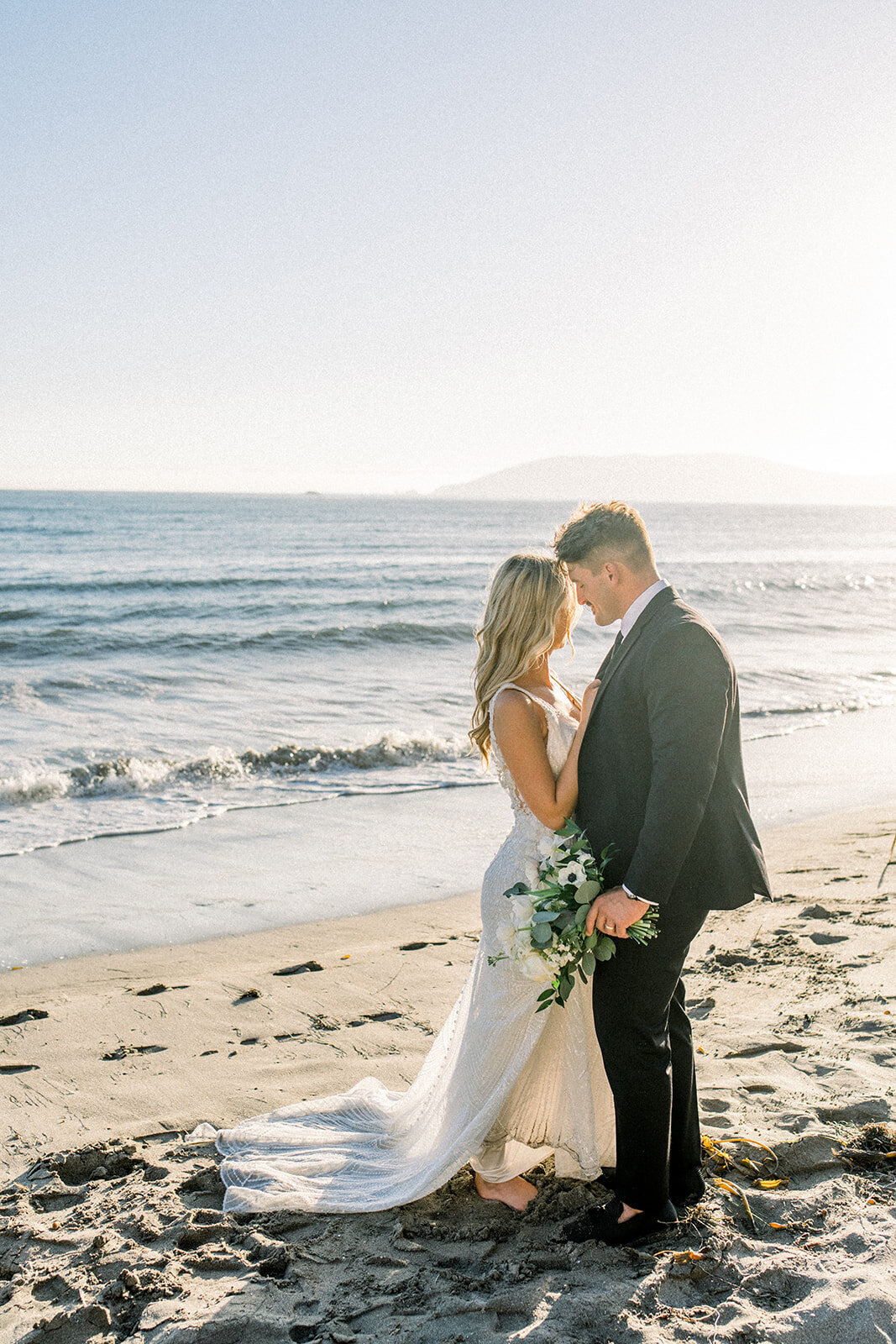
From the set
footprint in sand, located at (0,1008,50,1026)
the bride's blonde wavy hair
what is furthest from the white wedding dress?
footprint in sand, located at (0,1008,50,1026)

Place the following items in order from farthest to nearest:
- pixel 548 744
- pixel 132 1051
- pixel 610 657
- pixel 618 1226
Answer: pixel 132 1051 → pixel 548 744 → pixel 610 657 → pixel 618 1226

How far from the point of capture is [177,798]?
368 inches

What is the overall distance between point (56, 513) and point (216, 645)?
59.5 meters

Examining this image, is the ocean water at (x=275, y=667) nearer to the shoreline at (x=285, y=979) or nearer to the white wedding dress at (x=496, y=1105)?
the white wedding dress at (x=496, y=1105)

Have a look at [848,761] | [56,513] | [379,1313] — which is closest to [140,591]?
[848,761]

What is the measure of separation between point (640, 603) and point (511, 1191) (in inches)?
74.4

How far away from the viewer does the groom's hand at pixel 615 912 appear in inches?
102

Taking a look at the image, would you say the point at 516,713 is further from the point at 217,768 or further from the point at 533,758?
the point at 217,768

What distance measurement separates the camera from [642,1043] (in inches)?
109

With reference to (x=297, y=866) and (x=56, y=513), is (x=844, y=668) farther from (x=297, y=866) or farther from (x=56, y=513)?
(x=56, y=513)

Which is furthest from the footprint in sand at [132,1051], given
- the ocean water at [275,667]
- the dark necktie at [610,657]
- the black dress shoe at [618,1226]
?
the dark necktie at [610,657]

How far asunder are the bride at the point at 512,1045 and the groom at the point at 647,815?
0.16 m

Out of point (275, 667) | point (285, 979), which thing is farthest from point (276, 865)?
point (275, 667)

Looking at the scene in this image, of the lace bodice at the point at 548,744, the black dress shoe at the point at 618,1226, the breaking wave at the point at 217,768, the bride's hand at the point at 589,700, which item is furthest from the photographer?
the breaking wave at the point at 217,768
